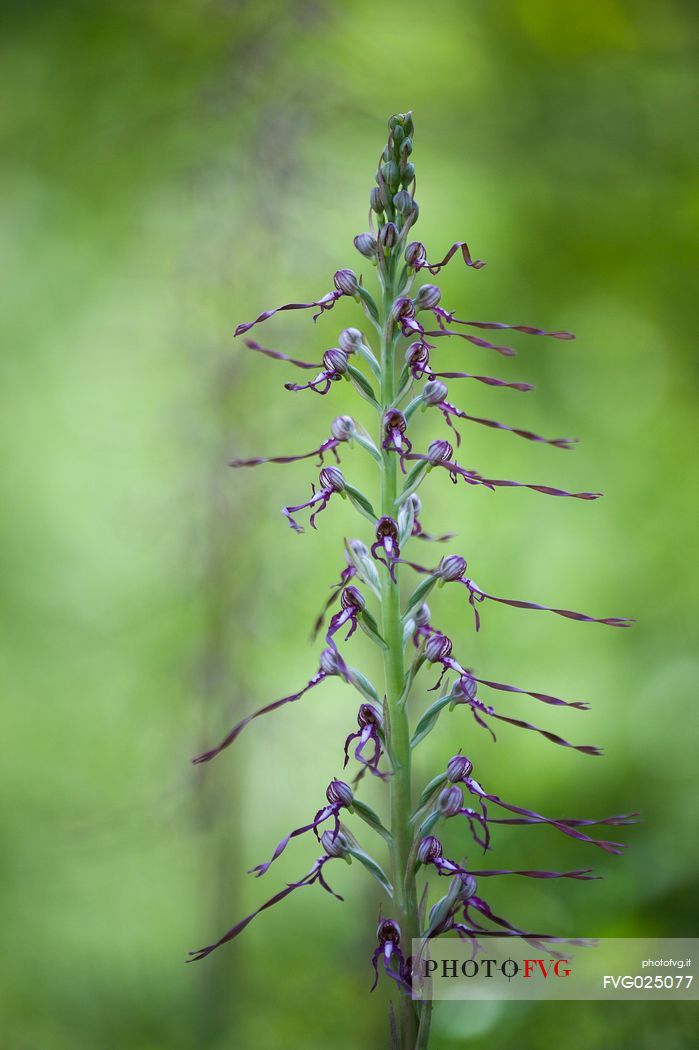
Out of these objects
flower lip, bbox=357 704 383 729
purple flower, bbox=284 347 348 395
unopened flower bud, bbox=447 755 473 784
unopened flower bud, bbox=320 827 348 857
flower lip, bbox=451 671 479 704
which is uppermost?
purple flower, bbox=284 347 348 395

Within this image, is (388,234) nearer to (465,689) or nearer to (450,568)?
(450,568)

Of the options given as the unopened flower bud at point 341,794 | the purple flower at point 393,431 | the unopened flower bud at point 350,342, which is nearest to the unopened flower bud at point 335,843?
the unopened flower bud at point 341,794

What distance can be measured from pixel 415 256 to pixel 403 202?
0.06 metres

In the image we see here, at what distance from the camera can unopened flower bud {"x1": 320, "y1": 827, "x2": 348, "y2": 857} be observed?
782 mm

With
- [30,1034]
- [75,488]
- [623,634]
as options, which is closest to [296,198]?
[75,488]

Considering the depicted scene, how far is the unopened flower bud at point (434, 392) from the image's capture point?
0.81 m

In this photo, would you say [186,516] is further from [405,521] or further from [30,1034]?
[405,521]

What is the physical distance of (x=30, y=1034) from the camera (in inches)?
88.9

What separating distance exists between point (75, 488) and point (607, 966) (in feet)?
8.16

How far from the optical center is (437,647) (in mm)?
795

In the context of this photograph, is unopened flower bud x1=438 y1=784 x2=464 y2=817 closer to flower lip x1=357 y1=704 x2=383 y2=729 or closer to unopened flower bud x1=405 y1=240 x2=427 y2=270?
flower lip x1=357 y1=704 x2=383 y2=729

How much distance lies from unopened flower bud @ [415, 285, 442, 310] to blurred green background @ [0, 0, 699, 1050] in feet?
5.26

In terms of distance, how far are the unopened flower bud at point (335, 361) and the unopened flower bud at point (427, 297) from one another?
10 cm

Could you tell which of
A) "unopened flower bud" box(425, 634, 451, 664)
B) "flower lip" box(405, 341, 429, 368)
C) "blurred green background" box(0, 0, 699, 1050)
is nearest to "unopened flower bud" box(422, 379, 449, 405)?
"flower lip" box(405, 341, 429, 368)
